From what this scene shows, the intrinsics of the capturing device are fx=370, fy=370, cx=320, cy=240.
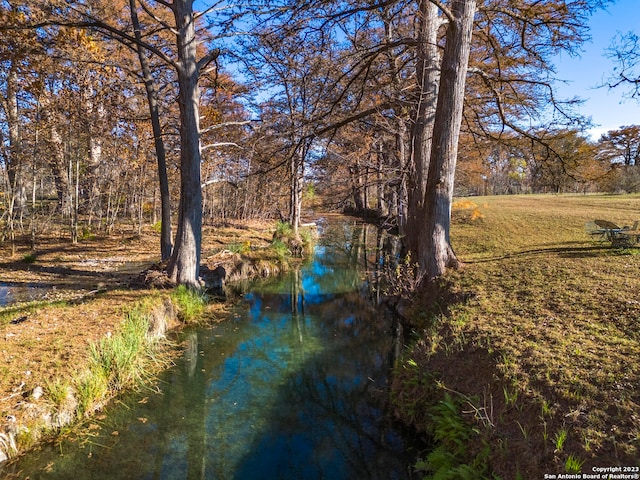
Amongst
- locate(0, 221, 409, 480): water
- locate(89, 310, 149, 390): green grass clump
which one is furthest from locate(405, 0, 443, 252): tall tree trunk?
locate(89, 310, 149, 390): green grass clump

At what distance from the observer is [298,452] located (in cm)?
391

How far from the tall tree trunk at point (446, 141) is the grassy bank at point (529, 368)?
54 centimetres

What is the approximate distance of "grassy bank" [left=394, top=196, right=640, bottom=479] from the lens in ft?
9.25

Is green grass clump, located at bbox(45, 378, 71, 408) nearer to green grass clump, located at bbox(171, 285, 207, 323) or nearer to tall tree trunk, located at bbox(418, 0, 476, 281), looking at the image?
green grass clump, located at bbox(171, 285, 207, 323)

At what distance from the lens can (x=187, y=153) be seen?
779 cm

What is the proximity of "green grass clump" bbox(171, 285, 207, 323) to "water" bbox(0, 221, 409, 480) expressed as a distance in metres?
0.43

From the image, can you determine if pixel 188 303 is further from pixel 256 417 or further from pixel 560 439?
pixel 560 439

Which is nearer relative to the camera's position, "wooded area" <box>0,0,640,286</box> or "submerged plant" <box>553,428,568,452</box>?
"submerged plant" <box>553,428,568,452</box>

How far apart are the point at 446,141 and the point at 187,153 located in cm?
517

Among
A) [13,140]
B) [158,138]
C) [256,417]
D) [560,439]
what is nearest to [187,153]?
[158,138]

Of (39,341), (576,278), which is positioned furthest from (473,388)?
(39,341)

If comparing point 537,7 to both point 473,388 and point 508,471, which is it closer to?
point 473,388

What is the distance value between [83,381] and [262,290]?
20.1 feet

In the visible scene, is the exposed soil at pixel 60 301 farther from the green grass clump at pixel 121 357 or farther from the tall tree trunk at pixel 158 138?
the tall tree trunk at pixel 158 138
